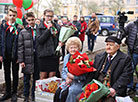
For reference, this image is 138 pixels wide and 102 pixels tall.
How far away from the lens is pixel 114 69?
325 cm

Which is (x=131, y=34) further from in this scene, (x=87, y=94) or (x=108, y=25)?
(x=108, y=25)

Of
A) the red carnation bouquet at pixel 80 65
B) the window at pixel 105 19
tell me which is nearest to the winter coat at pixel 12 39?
the red carnation bouquet at pixel 80 65

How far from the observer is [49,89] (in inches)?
151

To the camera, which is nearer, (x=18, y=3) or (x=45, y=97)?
(x=45, y=97)

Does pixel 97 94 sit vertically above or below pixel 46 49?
below

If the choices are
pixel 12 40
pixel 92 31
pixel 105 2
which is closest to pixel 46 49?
pixel 12 40

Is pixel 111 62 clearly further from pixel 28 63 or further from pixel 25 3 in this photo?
pixel 25 3

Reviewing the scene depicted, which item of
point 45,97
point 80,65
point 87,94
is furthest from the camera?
point 45,97

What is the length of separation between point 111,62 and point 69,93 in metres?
0.84

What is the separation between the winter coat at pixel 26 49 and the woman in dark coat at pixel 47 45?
22 centimetres

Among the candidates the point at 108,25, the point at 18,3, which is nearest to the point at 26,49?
the point at 18,3

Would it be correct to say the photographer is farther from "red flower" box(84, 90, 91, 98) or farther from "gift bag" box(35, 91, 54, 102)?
"red flower" box(84, 90, 91, 98)

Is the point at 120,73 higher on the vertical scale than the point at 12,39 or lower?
lower

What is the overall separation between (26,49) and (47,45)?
1.53ft
